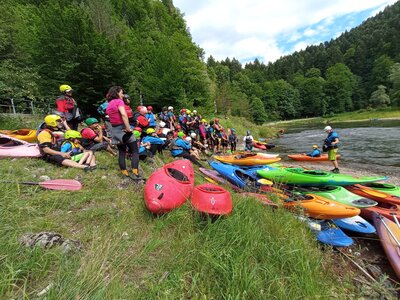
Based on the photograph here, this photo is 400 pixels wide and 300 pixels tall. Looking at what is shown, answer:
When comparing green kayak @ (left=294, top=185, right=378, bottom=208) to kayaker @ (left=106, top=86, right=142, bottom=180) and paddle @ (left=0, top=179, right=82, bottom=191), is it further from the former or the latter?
paddle @ (left=0, top=179, right=82, bottom=191)

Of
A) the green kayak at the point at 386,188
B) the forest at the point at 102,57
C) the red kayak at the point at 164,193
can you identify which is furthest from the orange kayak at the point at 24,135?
the green kayak at the point at 386,188

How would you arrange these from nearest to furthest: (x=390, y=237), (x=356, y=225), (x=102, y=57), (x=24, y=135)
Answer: (x=390, y=237) < (x=356, y=225) < (x=24, y=135) < (x=102, y=57)

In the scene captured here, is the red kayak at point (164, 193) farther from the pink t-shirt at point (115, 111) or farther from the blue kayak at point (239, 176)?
the blue kayak at point (239, 176)

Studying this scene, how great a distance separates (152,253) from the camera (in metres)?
2.45

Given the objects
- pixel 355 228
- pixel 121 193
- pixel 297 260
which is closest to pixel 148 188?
pixel 121 193

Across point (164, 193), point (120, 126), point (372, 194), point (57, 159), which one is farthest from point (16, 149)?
point (372, 194)

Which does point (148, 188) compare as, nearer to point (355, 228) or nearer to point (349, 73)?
point (355, 228)

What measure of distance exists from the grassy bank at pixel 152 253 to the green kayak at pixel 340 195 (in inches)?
71.0

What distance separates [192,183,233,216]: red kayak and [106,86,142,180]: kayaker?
175 cm

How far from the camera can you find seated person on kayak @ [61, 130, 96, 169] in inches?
198

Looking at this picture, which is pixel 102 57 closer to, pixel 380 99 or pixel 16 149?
pixel 16 149

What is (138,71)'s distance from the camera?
2103 centimetres

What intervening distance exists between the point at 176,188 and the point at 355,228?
2978mm

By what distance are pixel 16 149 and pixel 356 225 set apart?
22.5ft
